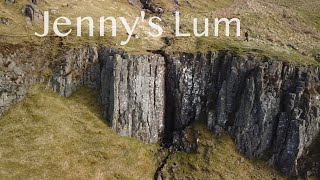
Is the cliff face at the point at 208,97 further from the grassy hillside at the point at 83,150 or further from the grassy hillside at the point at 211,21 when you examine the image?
the grassy hillside at the point at 211,21

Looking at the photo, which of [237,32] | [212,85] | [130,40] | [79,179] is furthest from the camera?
[237,32]

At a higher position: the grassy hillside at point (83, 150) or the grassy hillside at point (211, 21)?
the grassy hillside at point (211, 21)

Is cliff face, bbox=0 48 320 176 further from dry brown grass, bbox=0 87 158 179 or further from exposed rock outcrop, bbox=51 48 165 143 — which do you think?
dry brown grass, bbox=0 87 158 179

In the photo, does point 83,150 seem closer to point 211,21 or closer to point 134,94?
point 134,94

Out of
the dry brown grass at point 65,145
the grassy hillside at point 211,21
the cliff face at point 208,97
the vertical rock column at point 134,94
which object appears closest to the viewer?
the dry brown grass at point 65,145

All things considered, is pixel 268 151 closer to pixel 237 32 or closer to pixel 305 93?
pixel 305 93

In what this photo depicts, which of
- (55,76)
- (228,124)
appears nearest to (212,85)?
(228,124)

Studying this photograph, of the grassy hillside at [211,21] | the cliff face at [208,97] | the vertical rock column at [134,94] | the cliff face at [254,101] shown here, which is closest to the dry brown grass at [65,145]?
the vertical rock column at [134,94]

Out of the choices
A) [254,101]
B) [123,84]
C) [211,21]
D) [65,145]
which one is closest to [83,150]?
[65,145]
